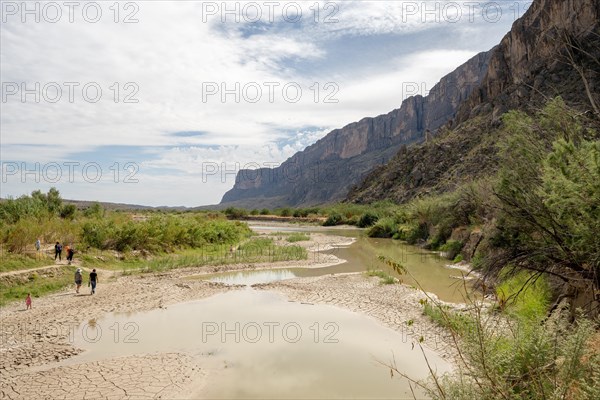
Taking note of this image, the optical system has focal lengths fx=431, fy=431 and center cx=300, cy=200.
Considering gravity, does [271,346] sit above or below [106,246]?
below

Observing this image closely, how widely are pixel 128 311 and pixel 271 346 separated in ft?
20.9

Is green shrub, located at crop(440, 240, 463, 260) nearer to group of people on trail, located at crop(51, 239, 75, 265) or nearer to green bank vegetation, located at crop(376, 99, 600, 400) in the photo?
green bank vegetation, located at crop(376, 99, 600, 400)

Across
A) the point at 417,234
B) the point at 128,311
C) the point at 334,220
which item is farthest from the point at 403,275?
the point at 334,220

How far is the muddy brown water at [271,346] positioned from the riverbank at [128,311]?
16.0 inches

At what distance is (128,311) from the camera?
14602mm

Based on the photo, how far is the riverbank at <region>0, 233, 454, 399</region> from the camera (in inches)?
325

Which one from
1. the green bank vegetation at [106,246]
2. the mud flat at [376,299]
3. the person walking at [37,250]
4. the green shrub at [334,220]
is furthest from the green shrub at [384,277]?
the green shrub at [334,220]

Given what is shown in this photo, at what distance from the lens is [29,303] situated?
14516mm

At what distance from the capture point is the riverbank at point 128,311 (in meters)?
8.26

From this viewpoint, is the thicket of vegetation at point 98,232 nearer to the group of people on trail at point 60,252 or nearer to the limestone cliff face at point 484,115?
the group of people on trail at point 60,252

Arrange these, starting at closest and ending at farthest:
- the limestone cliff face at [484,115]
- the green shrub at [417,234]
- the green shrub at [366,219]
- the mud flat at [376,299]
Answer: the mud flat at [376,299] → the green shrub at [417,234] → the limestone cliff face at [484,115] → the green shrub at [366,219]

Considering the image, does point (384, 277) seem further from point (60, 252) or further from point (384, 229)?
point (384, 229)

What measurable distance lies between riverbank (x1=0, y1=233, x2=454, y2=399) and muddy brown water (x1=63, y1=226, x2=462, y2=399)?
41 centimetres

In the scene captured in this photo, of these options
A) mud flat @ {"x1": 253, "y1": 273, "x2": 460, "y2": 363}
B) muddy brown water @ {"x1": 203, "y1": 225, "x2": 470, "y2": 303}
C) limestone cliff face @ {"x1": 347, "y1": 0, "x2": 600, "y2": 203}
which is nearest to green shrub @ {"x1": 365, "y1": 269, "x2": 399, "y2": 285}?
mud flat @ {"x1": 253, "y1": 273, "x2": 460, "y2": 363}
